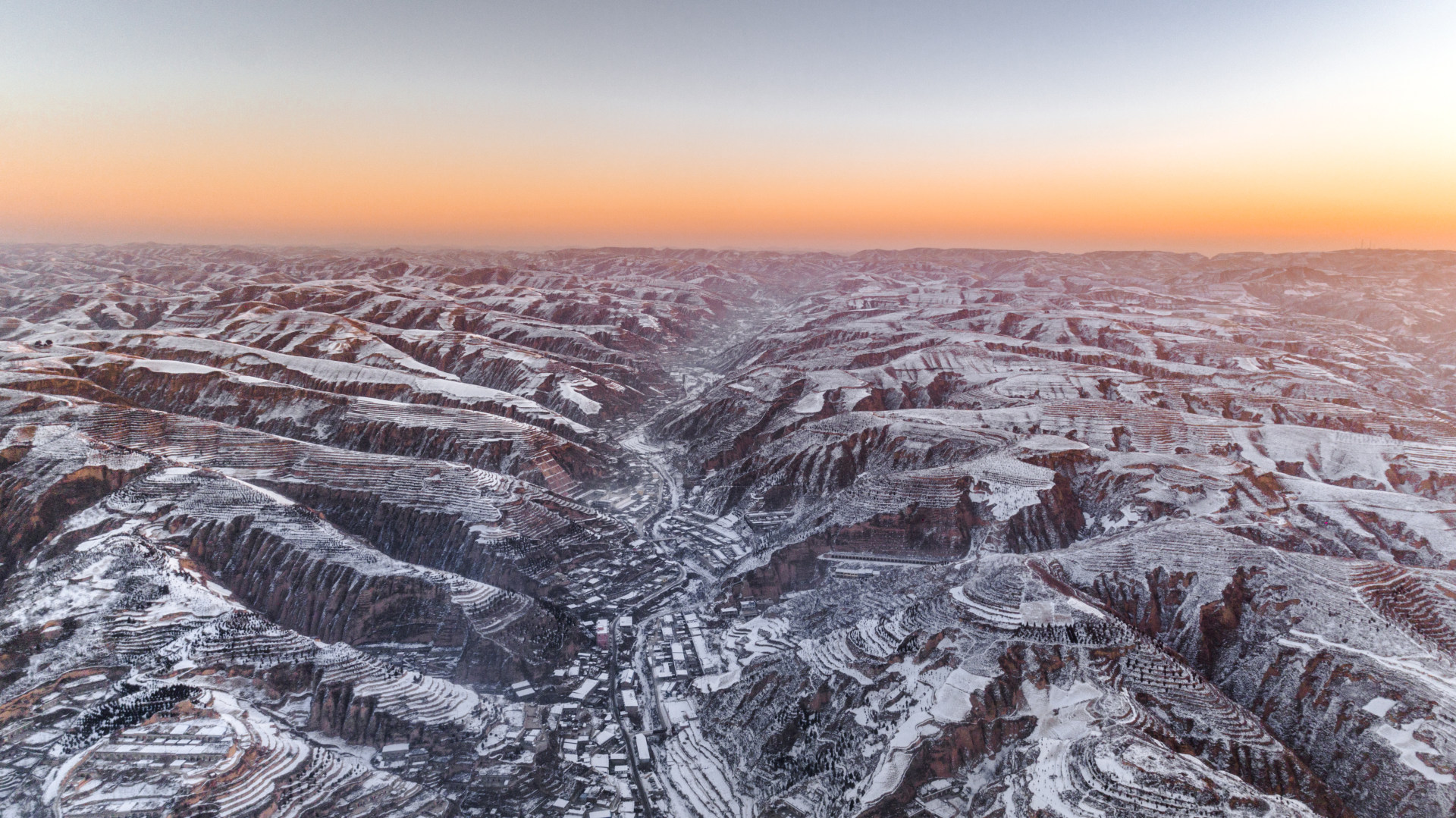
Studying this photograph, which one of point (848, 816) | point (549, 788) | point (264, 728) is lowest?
point (549, 788)

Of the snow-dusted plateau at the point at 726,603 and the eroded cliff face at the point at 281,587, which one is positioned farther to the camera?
the snow-dusted plateau at the point at 726,603

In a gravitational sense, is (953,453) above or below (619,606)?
above

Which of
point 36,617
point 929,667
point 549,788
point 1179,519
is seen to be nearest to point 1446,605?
point 1179,519

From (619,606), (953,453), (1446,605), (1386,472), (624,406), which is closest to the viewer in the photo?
(1446,605)

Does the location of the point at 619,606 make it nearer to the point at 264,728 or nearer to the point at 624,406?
the point at 264,728

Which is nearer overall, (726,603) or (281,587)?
(281,587)

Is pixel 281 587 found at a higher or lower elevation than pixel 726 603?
higher

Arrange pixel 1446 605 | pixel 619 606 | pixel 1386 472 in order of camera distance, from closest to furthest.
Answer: pixel 1446 605, pixel 619 606, pixel 1386 472

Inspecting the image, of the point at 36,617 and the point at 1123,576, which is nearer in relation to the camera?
the point at 36,617
